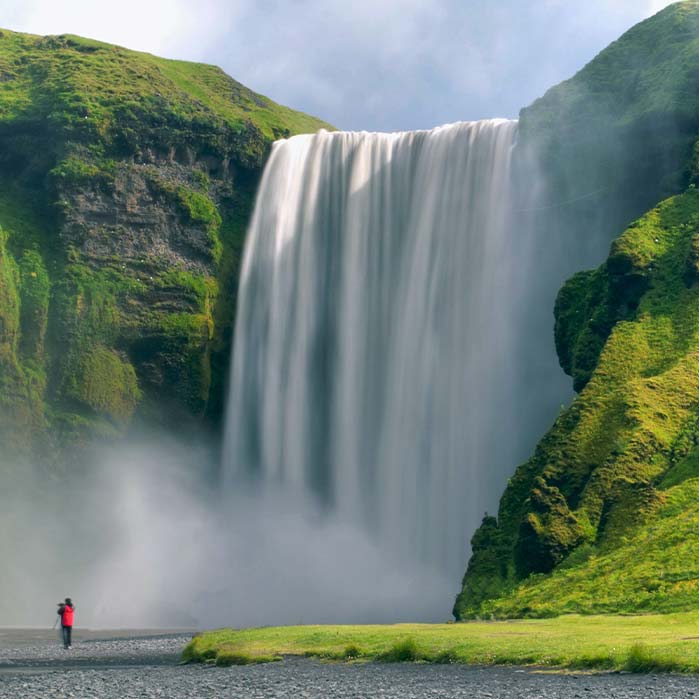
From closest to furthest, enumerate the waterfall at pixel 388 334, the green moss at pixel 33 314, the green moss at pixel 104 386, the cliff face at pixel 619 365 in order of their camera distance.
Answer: the cliff face at pixel 619 365, the waterfall at pixel 388 334, the green moss at pixel 104 386, the green moss at pixel 33 314

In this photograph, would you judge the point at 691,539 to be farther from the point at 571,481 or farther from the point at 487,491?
the point at 487,491

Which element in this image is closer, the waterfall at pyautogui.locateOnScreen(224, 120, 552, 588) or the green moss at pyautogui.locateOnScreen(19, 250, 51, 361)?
the waterfall at pyautogui.locateOnScreen(224, 120, 552, 588)

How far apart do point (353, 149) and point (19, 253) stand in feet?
77.4

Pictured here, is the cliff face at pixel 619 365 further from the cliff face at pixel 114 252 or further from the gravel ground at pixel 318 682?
the cliff face at pixel 114 252

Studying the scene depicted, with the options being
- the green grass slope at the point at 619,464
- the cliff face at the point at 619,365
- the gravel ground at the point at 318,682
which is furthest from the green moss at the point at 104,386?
the gravel ground at the point at 318,682

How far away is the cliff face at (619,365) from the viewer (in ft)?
160

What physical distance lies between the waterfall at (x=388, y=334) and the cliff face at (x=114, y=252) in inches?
105

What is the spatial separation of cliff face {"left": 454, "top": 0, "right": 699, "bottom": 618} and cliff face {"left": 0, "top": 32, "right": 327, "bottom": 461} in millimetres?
24144

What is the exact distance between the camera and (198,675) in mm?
35125

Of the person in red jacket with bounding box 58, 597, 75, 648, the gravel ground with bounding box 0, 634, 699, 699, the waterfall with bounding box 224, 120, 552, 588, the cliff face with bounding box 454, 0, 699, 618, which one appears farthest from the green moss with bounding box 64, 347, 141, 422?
the gravel ground with bounding box 0, 634, 699, 699

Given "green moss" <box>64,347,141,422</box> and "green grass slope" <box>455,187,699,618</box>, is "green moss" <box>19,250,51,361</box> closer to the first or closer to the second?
"green moss" <box>64,347,141,422</box>

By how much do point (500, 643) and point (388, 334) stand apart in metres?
49.6

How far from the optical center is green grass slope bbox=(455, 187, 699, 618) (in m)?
46.7

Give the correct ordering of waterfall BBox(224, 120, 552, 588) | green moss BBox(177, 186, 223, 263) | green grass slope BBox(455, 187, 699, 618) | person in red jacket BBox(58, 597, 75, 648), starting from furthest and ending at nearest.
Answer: green moss BBox(177, 186, 223, 263)
waterfall BBox(224, 120, 552, 588)
person in red jacket BBox(58, 597, 75, 648)
green grass slope BBox(455, 187, 699, 618)
